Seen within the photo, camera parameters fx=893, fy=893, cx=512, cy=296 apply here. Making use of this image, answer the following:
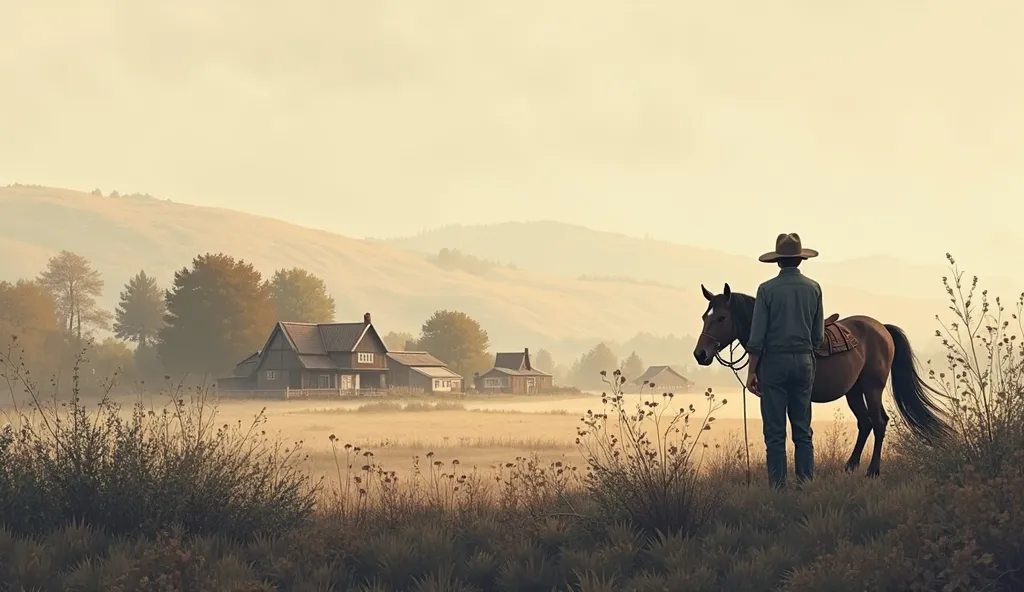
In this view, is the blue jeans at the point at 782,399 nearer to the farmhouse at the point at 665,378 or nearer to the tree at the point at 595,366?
the farmhouse at the point at 665,378

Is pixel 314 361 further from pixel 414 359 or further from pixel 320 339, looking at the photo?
pixel 414 359

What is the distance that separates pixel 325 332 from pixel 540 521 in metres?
64.5

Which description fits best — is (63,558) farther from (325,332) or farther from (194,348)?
(194,348)

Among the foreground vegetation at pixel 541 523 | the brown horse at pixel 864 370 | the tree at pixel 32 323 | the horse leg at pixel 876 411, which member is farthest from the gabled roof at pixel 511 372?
the foreground vegetation at pixel 541 523

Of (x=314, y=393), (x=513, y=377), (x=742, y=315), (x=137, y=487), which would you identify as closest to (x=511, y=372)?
(x=513, y=377)

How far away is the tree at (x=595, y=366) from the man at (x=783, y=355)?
112 m

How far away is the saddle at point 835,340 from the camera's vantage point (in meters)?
11.6

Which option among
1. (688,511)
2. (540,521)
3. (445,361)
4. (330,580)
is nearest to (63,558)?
(330,580)

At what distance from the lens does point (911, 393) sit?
12.8 meters

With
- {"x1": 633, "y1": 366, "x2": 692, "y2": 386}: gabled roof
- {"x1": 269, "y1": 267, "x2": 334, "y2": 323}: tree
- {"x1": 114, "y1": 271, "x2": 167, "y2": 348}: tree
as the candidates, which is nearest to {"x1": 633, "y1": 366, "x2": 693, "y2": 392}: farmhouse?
{"x1": 633, "y1": 366, "x2": 692, "y2": 386}: gabled roof

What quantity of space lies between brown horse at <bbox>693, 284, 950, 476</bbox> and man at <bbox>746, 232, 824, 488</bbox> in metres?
0.35

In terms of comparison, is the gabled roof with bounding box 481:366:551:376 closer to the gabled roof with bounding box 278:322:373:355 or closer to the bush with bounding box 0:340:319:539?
the gabled roof with bounding box 278:322:373:355

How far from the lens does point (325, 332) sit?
7250cm

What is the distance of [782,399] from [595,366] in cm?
12453
